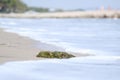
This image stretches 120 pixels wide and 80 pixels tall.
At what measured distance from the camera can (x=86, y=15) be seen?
117 meters

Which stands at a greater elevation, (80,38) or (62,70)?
(80,38)

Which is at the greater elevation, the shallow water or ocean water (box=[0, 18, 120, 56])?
ocean water (box=[0, 18, 120, 56])

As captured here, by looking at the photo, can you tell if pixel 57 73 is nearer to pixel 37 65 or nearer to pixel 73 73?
pixel 73 73

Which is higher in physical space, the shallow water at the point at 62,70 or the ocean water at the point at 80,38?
the ocean water at the point at 80,38

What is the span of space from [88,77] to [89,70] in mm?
858

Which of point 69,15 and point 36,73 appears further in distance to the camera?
point 69,15

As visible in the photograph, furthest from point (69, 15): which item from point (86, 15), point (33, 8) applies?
point (33, 8)

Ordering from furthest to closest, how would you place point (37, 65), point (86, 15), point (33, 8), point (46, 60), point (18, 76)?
point (33, 8) < point (86, 15) < point (46, 60) < point (37, 65) < point (18, 76)

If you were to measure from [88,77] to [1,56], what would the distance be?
125 inches

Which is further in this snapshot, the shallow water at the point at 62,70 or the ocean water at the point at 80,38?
the ocean water at the point at 80,38

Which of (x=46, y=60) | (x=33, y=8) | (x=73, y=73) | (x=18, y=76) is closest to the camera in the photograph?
Answer: (x=18, y=76)

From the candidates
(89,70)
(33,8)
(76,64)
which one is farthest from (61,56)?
(33,8)

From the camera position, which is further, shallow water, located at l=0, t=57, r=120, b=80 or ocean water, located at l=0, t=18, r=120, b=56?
ocean water, located at l=0, t=18, r=120, b=56

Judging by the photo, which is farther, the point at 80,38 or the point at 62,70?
the point at 80,38
